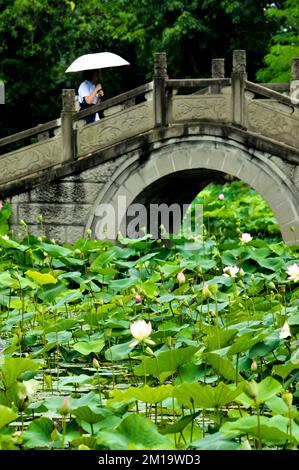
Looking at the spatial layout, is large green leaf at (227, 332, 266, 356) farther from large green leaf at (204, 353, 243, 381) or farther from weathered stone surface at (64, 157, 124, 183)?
weathered stone surface at (64, 157, 124, 183)

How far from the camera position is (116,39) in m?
27.8

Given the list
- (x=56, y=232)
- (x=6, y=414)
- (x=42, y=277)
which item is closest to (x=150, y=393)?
(x=6, y=414)

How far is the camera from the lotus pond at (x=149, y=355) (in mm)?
4750

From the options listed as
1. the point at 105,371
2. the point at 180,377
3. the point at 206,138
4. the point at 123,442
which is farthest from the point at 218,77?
the point at 123,442

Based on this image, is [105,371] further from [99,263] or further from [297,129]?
[297,129]

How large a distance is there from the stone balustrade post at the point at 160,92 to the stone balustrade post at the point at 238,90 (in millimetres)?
805

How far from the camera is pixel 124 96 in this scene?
14609 millimetres

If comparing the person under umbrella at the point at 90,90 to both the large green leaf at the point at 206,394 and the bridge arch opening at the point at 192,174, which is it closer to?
the bridge arch opening at the point at 192,174

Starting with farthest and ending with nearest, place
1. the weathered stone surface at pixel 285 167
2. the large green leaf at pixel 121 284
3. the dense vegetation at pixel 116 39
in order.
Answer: the dense vegetation at pixel 116 39
the weathered stone surface at pixel 285 167
the large green leaf at pixel 121 284

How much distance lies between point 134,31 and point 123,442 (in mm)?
22504

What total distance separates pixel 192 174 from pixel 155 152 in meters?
0.66

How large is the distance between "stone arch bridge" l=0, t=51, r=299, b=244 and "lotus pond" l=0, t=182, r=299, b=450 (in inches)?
111

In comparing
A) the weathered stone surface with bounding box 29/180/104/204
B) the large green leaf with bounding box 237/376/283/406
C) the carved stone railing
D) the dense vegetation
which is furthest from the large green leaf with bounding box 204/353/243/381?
the dense vegetation

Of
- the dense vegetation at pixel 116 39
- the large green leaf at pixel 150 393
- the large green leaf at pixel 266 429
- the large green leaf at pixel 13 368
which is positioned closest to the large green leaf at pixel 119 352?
the large green leaf at pixel 13 368
